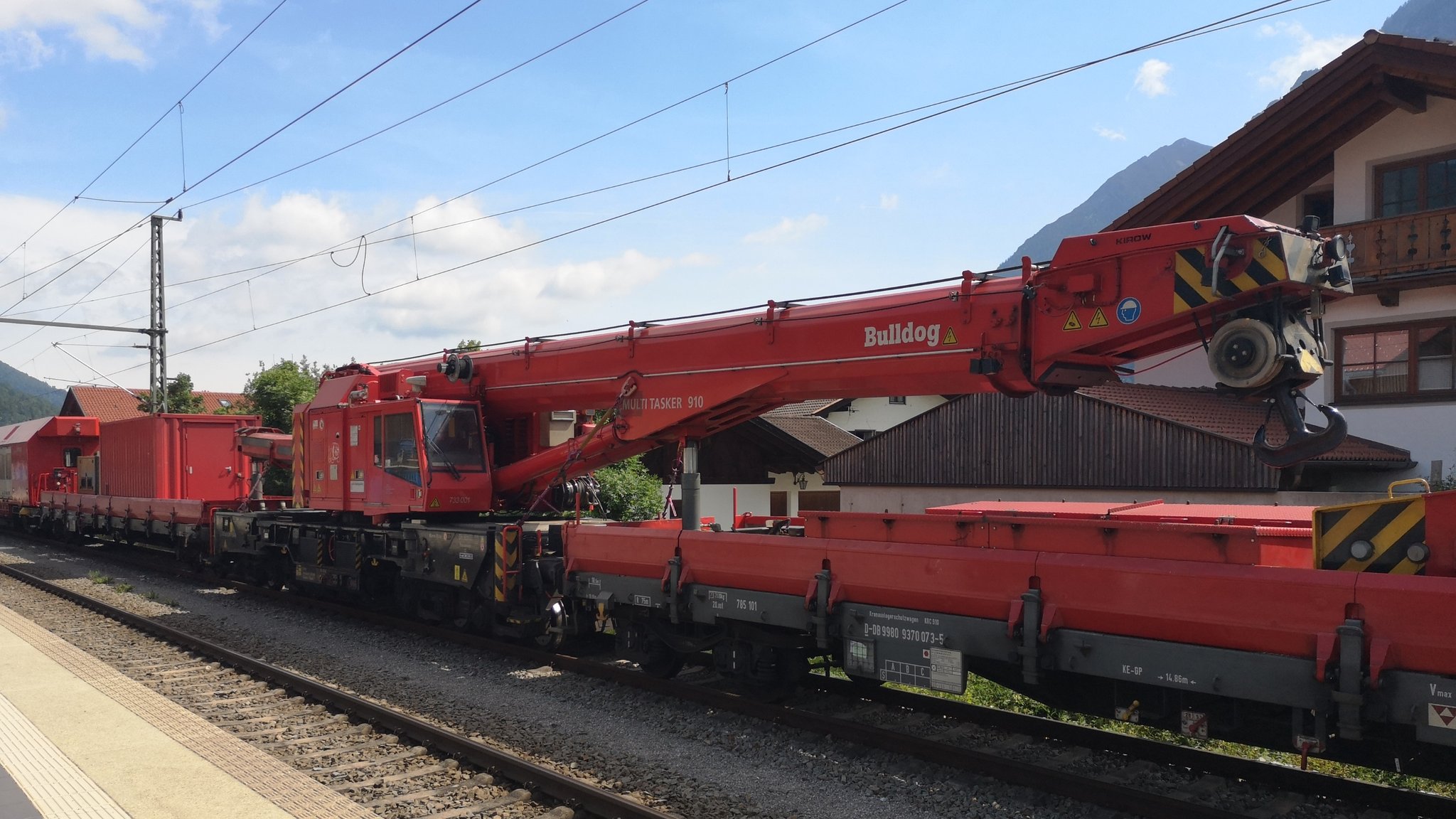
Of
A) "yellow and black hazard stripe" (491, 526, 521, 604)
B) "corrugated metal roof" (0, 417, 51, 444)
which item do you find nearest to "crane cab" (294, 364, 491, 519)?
"yellow and black hazard stripe" (491, 526, 521, 604)

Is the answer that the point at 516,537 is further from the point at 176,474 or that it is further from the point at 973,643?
the point at 176,474

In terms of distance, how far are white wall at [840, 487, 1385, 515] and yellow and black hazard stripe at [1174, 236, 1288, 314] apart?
8974 millimetres

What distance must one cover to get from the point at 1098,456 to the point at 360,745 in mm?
14508

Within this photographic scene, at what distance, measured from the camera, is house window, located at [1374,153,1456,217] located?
16.8 m

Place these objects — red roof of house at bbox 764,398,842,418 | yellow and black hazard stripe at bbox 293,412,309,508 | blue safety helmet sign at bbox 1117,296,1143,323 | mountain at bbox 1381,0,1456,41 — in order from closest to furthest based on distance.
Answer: blue safety helmet sign at bbox 1117,296,1143,323 < yellow and black hazard stripe at bbox 293,412,309,508 < red roof of house at bbox 764,398,842,418 < mountain at bbox 1381,0,1456,41

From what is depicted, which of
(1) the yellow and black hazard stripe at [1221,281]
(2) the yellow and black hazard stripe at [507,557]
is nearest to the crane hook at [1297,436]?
(1) the yellow and black hazard stripe at [1221,281]

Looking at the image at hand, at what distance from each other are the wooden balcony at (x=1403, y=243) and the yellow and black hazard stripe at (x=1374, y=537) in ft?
43.6

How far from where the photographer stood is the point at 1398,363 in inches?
683

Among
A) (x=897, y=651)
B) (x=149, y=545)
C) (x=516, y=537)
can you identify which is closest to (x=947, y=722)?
(x=897, y=651)

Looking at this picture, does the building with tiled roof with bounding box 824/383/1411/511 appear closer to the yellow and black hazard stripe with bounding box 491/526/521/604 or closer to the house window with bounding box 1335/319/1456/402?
the house window with bounding box 1335/319/1456/402

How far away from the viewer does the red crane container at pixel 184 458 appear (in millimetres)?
21891

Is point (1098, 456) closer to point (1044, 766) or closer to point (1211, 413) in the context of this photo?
point (1211, 413)

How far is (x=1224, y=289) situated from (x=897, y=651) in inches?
127

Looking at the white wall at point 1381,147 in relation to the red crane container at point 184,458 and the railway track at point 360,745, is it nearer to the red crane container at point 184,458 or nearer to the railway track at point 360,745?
the railway track at point 360,745
